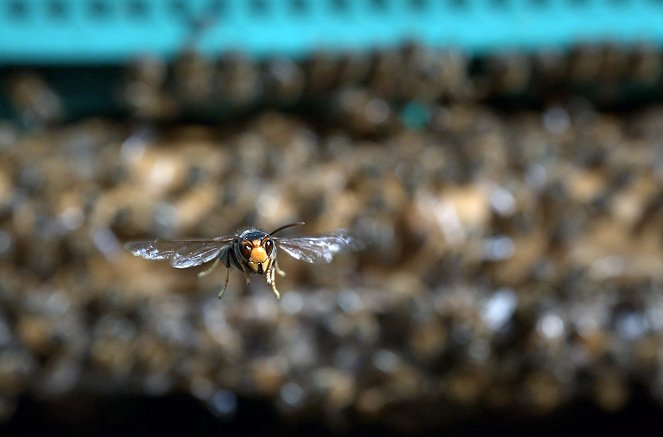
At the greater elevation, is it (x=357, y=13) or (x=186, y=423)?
(x=357, y=13)

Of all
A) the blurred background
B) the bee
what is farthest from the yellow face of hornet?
the blurred background

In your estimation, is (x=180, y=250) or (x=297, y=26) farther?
(x=297, y=26)

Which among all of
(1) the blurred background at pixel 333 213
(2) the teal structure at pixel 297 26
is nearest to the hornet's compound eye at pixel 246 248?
(1) the blurred background at pixel 333 213

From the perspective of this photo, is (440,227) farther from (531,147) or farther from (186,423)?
(186,423)

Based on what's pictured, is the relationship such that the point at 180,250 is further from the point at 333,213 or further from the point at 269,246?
the point at 333,213

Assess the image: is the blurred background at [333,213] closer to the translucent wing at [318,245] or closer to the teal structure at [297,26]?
the teal structure at [297,26]

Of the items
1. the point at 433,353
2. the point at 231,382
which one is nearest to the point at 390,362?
the point at 433,353

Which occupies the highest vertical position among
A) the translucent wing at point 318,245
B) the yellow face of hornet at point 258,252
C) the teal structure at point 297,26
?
the teal structure at point 297,26

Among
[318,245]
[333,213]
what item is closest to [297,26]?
[333,213]

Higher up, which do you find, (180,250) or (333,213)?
(333,213)
